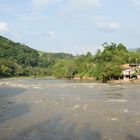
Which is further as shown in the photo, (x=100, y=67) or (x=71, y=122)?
(x=100, y=67)

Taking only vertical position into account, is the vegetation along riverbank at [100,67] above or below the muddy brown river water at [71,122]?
above

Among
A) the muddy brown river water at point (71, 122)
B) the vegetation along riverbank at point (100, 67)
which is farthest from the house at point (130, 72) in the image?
the muddy brown river water at point (71, 122)

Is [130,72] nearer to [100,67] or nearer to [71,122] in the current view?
[100,67]

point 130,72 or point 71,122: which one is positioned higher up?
point 130,72

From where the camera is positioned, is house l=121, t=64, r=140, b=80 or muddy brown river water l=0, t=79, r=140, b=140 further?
house l=121, t=64, r=140, b=80

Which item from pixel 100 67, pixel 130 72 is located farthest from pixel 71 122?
pixel 100 67

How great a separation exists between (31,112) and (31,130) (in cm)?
720

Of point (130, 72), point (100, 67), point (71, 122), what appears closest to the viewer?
point (71, 122)

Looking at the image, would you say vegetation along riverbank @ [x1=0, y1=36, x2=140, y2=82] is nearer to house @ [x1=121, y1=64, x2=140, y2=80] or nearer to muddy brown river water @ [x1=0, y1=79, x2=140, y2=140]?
house @ [x1=121, y1=64, x2=140, y2=80]

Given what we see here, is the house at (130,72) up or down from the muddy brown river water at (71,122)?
up

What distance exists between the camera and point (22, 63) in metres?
186

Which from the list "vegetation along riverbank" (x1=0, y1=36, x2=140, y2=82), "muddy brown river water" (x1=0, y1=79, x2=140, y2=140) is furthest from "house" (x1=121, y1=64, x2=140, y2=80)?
"muddy brown river water" (x1=0, y1=79, x2=140, y2=140)

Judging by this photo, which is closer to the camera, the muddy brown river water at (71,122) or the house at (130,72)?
the muddy brown river water at (71,122)

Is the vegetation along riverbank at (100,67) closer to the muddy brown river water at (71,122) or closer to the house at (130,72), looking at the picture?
the house at (130,72)
